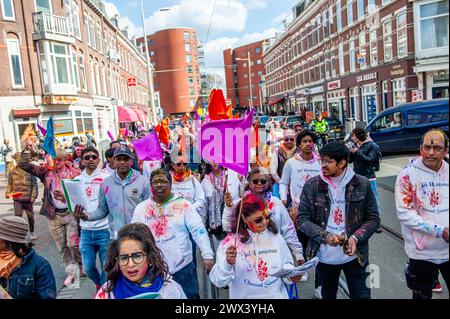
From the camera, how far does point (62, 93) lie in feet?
66.4

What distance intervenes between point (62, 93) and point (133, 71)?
10458 millimetres

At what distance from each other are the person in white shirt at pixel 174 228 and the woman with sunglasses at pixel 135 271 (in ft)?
2.39

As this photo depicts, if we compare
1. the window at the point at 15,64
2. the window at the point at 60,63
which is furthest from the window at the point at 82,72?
the window at the point at 15,64

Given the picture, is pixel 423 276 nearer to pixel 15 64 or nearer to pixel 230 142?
pixel 230 142

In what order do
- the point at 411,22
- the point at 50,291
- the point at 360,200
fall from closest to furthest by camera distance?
the point at 50,291, the point at 360,200, the point at 411,22

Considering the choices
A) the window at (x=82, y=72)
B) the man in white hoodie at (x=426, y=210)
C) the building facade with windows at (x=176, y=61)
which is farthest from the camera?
the window at (x=82, y=72)

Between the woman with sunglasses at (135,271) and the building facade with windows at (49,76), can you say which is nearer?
the woman with sunglasses at (135,271)

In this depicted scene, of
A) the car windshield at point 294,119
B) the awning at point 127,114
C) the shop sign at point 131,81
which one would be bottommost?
the car windshield at point 294,119

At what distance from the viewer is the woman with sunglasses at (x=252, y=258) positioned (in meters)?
2.30

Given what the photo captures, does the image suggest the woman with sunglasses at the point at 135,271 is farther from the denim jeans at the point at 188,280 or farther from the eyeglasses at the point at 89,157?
the eyeglasses at the point at 89,157

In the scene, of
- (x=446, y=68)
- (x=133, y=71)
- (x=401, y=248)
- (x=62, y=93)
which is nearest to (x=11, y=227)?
(x=446, y=68)

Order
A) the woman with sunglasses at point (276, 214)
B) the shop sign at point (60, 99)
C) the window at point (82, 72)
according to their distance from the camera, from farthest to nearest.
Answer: the window at point (82, 72) < the shop sign at point (60, 99) < the woman with sunglasses at point (276, 214)

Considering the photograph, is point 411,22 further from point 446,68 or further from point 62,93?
point 62,93

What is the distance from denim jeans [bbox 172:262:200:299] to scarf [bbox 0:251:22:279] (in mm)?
1140
